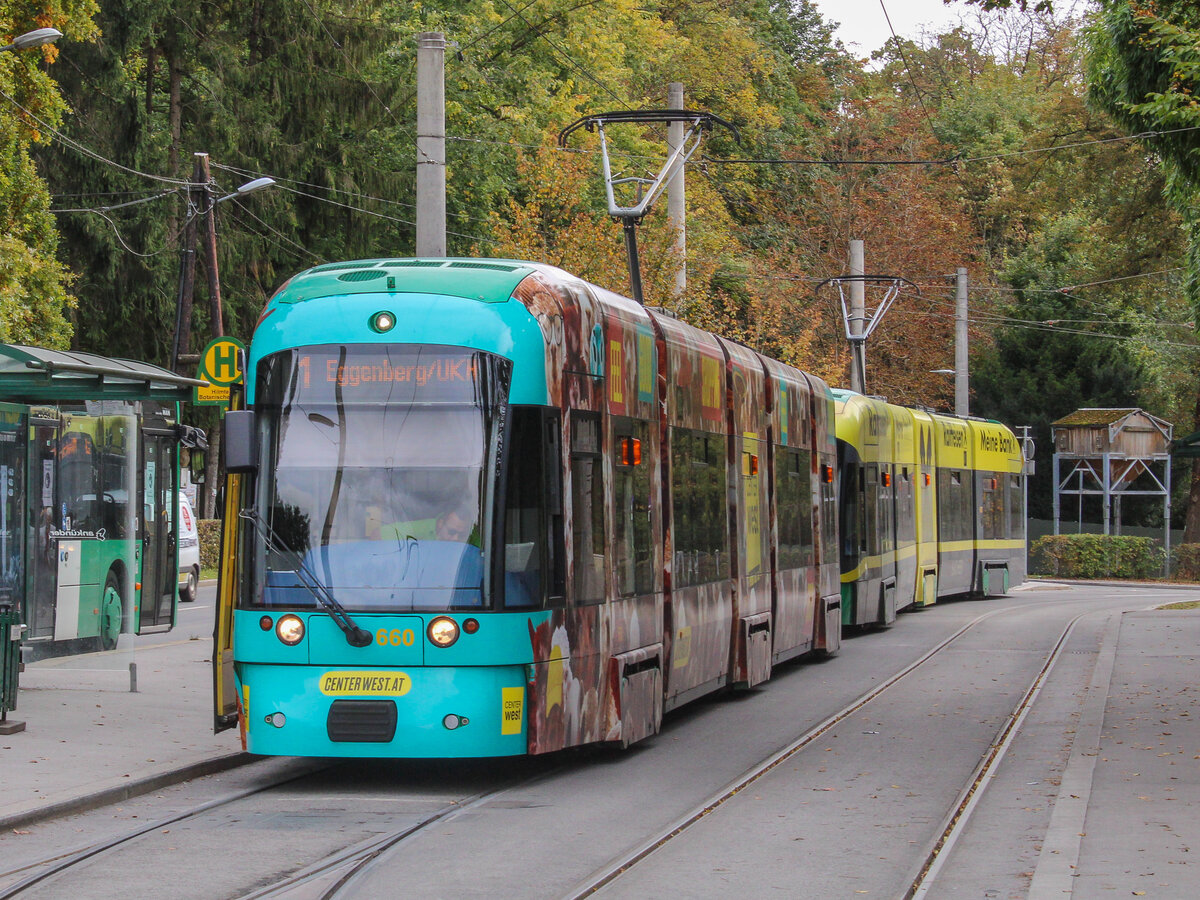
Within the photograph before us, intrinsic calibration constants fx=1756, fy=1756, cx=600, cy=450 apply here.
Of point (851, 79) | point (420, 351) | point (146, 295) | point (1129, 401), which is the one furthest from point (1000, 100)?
point (420, 351)

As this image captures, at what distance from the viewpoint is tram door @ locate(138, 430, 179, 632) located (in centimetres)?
2077

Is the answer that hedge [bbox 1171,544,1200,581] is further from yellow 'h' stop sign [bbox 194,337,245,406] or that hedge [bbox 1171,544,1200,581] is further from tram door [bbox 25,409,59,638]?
yellow 'h' stop sign [bbox 194,337,245,406]

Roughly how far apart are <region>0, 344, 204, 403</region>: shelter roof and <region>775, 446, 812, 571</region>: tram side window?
5980 millimetres

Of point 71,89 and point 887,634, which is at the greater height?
point 71,89

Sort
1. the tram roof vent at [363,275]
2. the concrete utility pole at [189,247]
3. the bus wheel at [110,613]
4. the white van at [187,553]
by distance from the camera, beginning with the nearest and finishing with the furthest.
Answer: the tram roof vent at [363,275] < the bus wheel at [110,613] < the white van at [187,553] < the concrete utility pole at [189,247]

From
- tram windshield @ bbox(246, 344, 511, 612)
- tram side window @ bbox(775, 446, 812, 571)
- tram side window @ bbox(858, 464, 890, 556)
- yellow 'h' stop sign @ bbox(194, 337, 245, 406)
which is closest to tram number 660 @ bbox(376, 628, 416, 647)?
tram windshield @ bbox(246, 344, 511, 612)

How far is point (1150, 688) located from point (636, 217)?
8.68 metres

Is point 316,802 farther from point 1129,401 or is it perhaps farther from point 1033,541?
point 1129,401

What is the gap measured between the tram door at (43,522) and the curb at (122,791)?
578 cm

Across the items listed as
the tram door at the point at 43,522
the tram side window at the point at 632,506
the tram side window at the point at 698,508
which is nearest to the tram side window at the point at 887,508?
the tram side window at the point at 698,508

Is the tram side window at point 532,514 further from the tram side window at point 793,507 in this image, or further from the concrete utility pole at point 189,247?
the concrete utility pole at point 189,247

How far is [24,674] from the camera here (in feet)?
55.1

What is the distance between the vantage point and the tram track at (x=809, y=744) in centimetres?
812

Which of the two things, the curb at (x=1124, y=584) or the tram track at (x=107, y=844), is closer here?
the tram track at (x=107, y=844)
